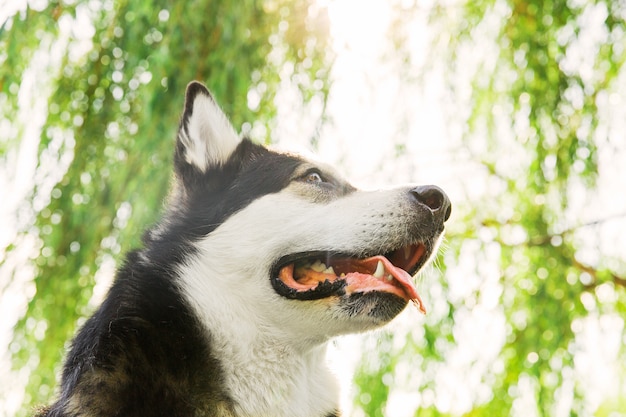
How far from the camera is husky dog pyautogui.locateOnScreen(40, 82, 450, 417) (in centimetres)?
247

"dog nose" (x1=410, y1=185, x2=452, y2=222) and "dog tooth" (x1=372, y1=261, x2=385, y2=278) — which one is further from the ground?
"dog nose" (x1=410, y1=185, x2=452, y2=222)

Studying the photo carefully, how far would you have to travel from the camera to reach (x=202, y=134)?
123 inches

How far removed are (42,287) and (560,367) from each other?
310 cm

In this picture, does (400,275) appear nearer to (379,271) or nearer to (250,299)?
(379,271)

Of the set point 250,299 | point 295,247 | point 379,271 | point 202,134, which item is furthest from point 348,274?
point 202,134

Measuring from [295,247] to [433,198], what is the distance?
55 cm

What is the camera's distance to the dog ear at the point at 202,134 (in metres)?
3.06

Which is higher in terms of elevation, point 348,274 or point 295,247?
point 295,247

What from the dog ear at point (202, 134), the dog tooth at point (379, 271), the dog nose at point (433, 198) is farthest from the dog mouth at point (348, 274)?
the dog ear at point (202, 134)

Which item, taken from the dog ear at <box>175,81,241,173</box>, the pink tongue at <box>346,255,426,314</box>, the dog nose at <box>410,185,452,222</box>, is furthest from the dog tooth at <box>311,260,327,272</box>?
the dog ear at <box>175,81,241,173</box>

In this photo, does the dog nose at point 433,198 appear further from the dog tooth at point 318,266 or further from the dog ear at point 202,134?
the dog ear at point 202,134

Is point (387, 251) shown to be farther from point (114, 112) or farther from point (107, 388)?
point (114, 112)

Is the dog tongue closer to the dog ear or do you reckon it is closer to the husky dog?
the husky dog

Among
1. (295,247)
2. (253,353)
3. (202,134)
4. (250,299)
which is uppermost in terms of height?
(202,134)
